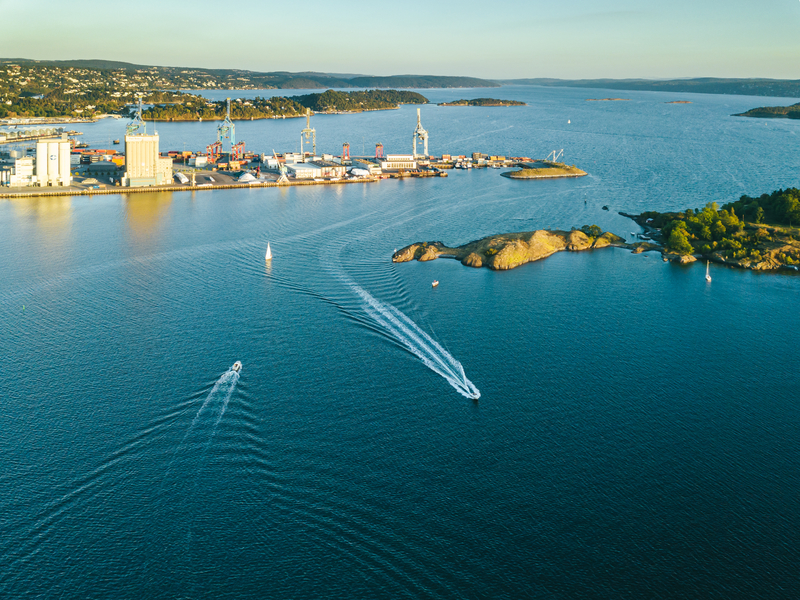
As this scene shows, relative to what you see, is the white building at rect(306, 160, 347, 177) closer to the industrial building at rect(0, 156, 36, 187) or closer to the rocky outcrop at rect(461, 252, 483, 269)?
the industrial building at rect(0, 156, 36, 187)

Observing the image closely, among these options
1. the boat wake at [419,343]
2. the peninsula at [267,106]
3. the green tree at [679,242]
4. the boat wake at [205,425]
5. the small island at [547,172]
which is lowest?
the boat wake at [205,425]

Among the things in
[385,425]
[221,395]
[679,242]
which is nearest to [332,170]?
[679,242]

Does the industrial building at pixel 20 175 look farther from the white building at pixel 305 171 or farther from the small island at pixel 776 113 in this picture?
the small island at pixel 776 113

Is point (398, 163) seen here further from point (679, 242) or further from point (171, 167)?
point (679, 242)

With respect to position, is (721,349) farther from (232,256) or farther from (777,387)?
(232,256)

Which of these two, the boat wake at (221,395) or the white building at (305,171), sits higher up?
the white building at (305,171)

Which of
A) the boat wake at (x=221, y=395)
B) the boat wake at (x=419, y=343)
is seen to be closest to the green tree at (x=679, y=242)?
the boat wake at (x=419, y=343)

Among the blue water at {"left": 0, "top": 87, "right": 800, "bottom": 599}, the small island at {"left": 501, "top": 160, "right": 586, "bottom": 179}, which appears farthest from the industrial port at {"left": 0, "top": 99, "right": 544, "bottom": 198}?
the blue water at {"left": 0, "top": 87, "right": 800, "bottom": 599}
